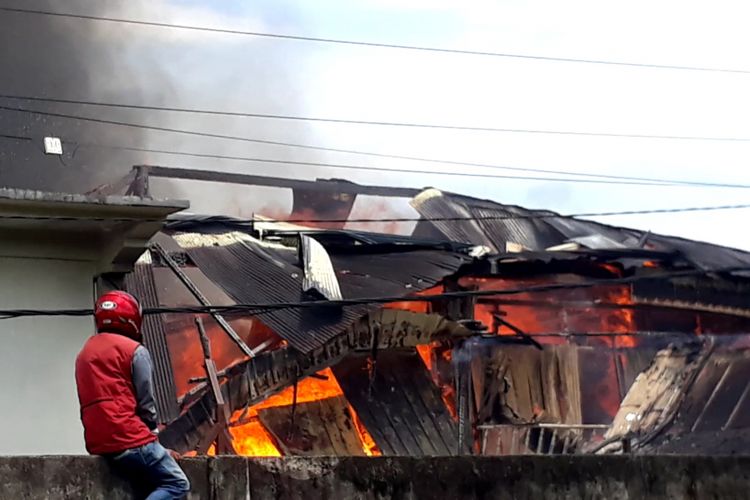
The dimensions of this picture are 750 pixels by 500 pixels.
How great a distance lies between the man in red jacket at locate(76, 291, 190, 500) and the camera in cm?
480

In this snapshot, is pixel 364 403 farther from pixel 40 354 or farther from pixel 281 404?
pixel 40 354

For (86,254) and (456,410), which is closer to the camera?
(86,254)

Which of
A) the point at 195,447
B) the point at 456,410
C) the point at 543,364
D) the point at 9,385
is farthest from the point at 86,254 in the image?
the point at 543,364

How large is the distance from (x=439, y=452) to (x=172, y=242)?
186 inches

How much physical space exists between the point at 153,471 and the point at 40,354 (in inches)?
218

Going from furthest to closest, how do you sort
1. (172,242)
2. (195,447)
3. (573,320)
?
1. (573,320)
2. (172,242)
3. (195,447)

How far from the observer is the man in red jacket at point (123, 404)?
189 inches

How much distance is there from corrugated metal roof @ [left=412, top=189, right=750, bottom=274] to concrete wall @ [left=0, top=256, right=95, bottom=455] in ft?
31.0

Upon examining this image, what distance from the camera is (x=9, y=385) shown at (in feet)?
32.2

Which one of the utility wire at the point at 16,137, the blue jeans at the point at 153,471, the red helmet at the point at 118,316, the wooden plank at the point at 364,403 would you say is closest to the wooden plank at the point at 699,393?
the wooden plank at the point at 364,403

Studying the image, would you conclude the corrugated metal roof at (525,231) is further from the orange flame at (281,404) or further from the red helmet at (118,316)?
the red helmet at (118,316)

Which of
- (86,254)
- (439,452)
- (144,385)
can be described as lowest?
(439,452)

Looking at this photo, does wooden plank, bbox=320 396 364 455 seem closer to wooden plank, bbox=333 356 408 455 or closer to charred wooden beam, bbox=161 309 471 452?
wooden plank, bbox=333 356 408 455

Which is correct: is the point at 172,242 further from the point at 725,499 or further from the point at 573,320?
the point at 725,499
